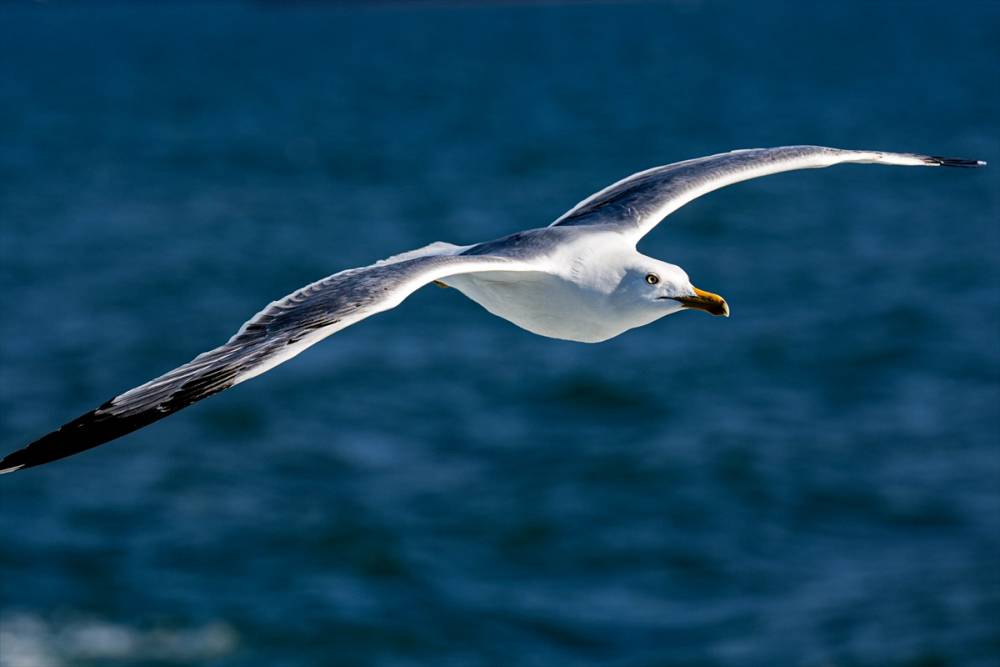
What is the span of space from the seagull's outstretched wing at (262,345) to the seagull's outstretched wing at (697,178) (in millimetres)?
1511

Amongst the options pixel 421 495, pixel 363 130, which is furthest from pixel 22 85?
pixel 421 495

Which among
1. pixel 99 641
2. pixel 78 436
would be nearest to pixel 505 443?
pixel 99 641

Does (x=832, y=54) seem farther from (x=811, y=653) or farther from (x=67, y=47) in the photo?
(x=811, y=653)

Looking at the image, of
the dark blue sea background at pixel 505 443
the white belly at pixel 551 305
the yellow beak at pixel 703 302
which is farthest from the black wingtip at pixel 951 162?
the dark blue sea background at pixel 505 443

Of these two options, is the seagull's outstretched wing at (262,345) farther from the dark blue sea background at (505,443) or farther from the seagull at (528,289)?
the dark blue sea background at (505,443)

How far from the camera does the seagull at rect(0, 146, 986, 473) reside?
7504 millimetres

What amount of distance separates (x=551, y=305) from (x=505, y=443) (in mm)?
25124

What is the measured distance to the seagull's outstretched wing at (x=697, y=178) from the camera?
1027cm

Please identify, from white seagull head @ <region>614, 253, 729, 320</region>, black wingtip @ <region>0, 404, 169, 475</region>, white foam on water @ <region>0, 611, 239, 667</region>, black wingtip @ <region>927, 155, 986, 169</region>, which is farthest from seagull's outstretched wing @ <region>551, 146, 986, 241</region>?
white foam on water @ <region>0, 611, 239, 667</region>

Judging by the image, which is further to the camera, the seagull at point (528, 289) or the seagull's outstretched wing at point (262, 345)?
the seagull at point (528, 289)

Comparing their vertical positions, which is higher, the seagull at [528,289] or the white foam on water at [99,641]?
the white foam on water at [99,641]

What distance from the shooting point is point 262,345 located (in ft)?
26.1

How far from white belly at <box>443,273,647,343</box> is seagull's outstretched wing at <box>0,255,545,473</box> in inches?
16.7

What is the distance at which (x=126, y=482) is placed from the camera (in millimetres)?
32500
